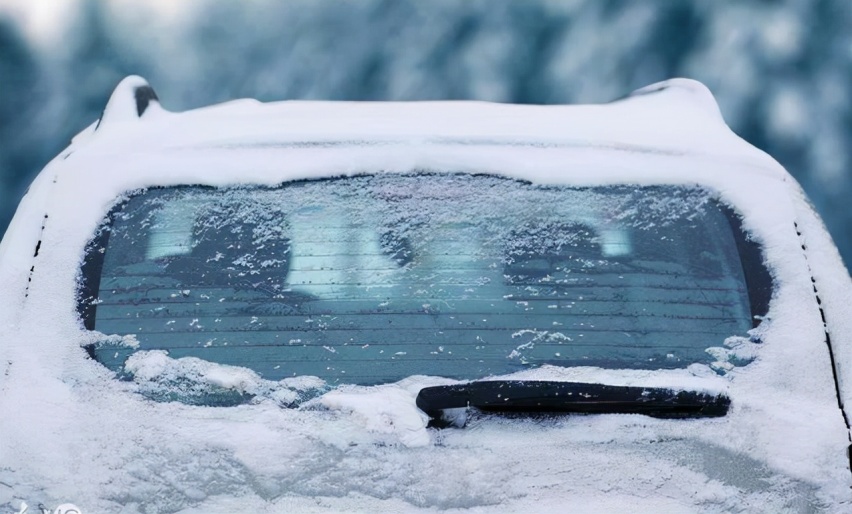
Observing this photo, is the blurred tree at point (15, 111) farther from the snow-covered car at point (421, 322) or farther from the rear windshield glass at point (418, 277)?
the rear windshield glass at point (418, 277)

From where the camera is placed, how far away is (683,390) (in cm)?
182

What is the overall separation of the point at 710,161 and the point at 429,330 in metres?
0.67

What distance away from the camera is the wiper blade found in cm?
179

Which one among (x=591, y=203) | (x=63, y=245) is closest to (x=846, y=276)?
(x=591, y=203)

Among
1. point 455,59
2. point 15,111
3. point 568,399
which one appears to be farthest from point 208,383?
point 15,111

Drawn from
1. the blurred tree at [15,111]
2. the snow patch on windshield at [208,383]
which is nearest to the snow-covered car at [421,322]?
the snow patch on windshield at [208,383]

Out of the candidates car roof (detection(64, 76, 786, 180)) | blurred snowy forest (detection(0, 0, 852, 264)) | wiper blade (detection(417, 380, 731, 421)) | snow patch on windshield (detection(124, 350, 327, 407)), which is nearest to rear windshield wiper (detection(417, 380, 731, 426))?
wiper blade (detection(417, 380, 731, 421))

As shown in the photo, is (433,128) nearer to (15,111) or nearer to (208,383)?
(208,383)

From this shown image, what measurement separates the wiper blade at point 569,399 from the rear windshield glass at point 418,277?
0.08 meters

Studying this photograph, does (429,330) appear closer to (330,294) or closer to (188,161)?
(330,294)

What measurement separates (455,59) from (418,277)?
450 centimetres

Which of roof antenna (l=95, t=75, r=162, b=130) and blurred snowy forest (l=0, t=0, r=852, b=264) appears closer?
roof antenna (l=95, t=75, r=162, b=130)

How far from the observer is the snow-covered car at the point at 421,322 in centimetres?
171

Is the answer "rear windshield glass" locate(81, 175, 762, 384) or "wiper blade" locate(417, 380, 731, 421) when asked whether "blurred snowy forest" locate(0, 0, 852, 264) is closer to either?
"rear windshield glass" locate(81, 175, 762, 384)
